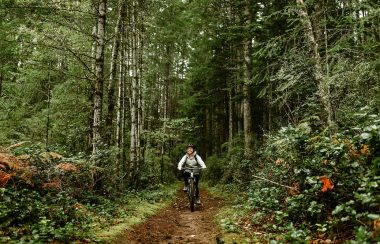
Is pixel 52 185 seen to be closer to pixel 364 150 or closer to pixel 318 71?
pixel 364 150

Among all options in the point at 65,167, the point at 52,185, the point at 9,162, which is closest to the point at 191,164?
the point at 65,167

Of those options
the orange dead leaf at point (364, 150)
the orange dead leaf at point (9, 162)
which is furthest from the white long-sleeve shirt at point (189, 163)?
the orange dead leaf at point (364, 150)

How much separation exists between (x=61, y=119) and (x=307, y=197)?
41.3 feet

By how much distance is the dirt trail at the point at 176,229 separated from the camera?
650 centimetres

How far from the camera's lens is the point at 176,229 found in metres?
7.80

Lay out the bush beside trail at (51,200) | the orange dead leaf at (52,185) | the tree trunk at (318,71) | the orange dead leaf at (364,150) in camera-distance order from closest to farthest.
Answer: the orange dead leaf at (364,150), the bush beside trail at (51,200), the orange dead leaf at (52,185), the tree trunk at (318,71)

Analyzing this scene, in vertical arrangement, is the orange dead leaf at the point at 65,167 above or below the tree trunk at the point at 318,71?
below

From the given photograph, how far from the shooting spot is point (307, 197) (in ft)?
18.6

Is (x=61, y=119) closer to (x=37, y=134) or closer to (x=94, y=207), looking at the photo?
(x=37, y=134)

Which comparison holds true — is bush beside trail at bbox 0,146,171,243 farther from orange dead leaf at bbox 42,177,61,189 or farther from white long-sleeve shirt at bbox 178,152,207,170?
white long-sleeve shirt at bbox 178,152,207,170

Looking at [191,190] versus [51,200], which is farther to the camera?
[191,190]

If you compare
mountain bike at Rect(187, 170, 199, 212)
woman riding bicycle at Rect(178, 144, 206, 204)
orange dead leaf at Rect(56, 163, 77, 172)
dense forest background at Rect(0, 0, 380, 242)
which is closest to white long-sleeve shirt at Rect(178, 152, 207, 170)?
woman riding bicycle at Rect(178, 144, 206, 204)

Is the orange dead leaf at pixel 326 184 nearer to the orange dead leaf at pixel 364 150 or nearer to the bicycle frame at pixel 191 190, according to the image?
the orange dead leaf at pixel 364 150

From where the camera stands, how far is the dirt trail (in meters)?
6.50
